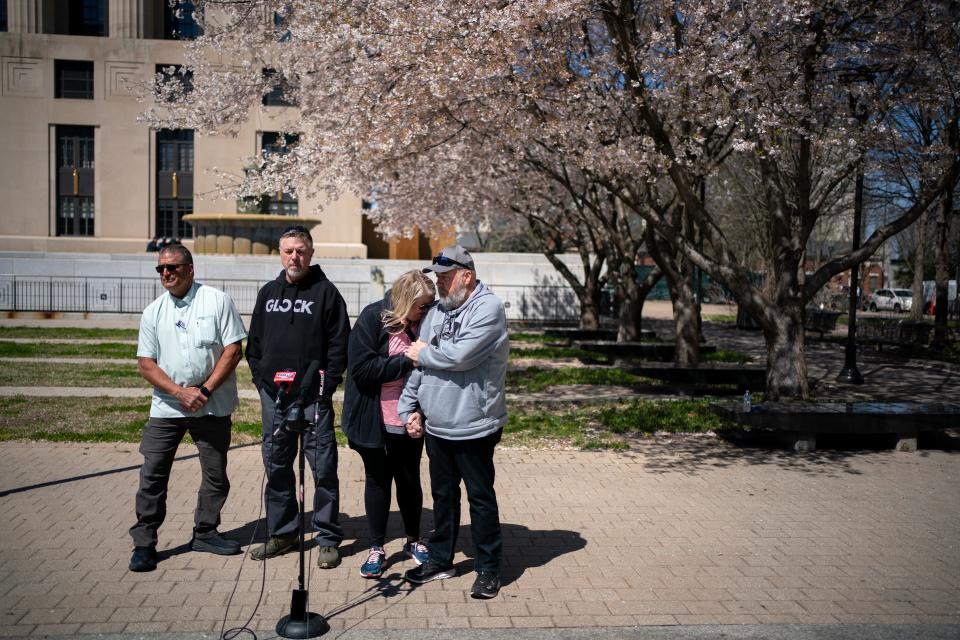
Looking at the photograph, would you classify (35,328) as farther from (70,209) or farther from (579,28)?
(70,209)

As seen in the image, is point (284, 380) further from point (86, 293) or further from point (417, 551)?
point (86, 293)

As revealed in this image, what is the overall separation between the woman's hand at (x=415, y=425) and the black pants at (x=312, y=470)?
62 centimetres

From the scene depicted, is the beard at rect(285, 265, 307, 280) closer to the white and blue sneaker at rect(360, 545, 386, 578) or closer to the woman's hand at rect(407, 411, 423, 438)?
the woman's hand at rect(407, 411, 423, 438)

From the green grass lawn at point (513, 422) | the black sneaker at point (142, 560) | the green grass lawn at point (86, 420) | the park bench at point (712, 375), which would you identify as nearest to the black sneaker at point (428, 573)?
the black sneaker at point (142, 560)

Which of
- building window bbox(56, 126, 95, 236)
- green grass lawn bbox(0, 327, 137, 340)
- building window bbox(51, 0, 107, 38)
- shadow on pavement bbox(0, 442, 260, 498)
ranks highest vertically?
building window bbox(51, 0, 107, 38)

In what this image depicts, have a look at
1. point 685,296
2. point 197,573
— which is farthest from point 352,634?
point 685,296

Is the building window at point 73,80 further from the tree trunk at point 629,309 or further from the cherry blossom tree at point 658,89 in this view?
the tree trunk at point 629,309

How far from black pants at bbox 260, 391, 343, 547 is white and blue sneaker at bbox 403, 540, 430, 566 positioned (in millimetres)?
463

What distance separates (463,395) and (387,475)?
35.4 inches

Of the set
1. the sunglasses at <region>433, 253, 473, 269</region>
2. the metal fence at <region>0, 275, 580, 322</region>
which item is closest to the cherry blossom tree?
the sunglasses at <region>433, 253, 473, 269</region>

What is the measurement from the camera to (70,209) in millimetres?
42906

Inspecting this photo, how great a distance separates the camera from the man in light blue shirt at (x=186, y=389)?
5266 millimetres

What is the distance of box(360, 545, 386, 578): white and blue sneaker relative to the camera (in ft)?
16.9

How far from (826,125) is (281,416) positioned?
1041 cm
